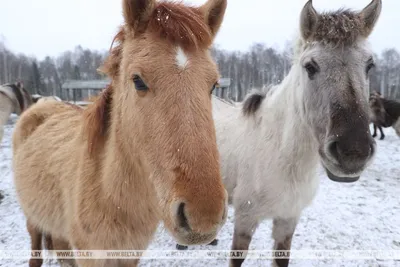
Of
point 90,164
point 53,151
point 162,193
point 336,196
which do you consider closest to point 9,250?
point 53,151

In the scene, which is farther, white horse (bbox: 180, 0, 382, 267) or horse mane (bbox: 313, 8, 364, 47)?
horse mane (bbox: 313, 8, 364, 47)

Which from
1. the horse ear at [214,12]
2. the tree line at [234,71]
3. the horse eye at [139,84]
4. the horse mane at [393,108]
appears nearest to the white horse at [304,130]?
the horse ear at [214,12]

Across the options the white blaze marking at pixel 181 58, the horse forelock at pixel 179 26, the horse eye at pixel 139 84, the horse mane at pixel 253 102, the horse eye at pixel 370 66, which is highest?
the horse forelock at pixel 179 26

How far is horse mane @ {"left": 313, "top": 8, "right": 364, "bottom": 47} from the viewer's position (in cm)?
236

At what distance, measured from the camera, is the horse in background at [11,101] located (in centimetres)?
812

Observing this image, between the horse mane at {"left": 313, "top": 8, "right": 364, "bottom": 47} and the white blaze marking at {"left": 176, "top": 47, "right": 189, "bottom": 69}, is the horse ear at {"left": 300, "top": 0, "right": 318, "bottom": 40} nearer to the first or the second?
the horse mane at {"left": 313, "top": 8, "right": 364, "bottom": 47}

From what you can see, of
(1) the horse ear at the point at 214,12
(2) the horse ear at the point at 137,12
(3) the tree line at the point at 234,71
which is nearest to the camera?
(2) the horse ear at the point at 137,12

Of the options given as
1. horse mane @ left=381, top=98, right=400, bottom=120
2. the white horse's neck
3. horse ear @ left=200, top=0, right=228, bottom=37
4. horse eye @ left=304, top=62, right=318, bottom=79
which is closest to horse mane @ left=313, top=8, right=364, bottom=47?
horse eye @ left=304, top=62, right=318, bottom=79

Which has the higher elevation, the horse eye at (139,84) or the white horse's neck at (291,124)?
the horse eye at (139,84)

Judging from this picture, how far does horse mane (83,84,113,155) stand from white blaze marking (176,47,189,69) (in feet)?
2.97

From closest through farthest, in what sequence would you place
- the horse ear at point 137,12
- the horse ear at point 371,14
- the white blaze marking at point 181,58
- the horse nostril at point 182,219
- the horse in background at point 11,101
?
the horse nostril at point 182,219 → the white blaze marking at point 181,58 → the horse ear at point 137,12 → the horse ear at point 371,14 → the horse in background at point 11,101

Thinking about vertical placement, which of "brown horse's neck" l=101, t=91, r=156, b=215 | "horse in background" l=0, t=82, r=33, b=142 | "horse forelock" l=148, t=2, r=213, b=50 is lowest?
"horse in background" l=0, t=82, r=33, b=142

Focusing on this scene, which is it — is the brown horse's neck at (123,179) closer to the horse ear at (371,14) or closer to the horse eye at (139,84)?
the horse eye at (139,84)

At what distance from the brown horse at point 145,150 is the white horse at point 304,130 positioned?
3.80 ft
